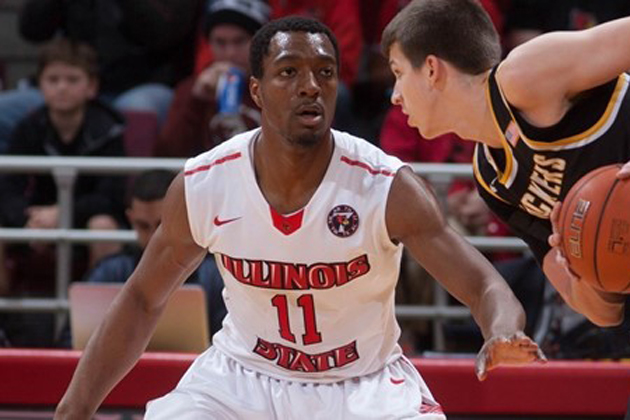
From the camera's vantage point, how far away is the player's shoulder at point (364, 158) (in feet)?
12.6

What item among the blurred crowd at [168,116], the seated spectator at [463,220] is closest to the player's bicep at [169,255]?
the blurred crowd at [168,116]

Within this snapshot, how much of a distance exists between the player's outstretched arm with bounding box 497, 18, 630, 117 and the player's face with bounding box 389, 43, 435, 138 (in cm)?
31

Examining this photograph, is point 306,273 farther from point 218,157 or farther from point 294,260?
point 218,157

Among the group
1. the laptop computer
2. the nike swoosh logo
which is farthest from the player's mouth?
the laptop computer

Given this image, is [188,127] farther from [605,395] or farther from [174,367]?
[605,395]

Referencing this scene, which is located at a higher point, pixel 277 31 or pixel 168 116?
pixel 277 31

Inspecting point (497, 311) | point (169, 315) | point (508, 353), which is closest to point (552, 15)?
point (169, 315)

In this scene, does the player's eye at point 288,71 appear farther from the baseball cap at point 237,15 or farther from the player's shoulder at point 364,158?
the baseball cap at point 237,15

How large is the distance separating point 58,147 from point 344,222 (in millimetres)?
3143

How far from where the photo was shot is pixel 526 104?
Answer: 3.51 meters

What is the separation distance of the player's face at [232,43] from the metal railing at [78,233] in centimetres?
105

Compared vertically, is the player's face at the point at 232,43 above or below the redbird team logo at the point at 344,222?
above

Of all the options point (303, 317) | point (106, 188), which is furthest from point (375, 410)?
point (106, 188)

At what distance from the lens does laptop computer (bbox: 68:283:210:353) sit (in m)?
5.07
